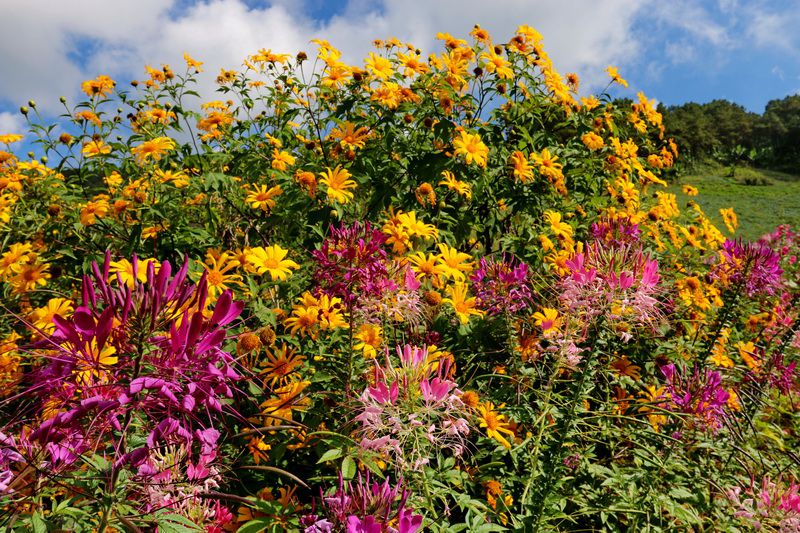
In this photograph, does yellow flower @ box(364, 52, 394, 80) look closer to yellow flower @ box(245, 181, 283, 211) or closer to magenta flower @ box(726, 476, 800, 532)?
yellow flower @ box(245, 181, 283, 211)

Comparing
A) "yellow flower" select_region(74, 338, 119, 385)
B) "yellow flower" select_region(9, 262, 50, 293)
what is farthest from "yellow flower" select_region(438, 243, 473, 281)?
"yellow flower" select_region(9, 262, 50, 293)

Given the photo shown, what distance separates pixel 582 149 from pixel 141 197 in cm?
316

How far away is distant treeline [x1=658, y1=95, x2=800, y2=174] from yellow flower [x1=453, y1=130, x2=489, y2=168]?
3304cm

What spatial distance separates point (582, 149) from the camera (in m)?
3.61

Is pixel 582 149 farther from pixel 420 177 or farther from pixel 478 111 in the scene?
pixel 420 177

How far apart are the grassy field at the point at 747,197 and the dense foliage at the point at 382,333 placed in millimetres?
11393

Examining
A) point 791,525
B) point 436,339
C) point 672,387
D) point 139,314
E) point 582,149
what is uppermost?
point 582,149

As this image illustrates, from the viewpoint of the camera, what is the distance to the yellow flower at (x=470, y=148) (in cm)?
261

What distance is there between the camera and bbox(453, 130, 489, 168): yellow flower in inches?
103

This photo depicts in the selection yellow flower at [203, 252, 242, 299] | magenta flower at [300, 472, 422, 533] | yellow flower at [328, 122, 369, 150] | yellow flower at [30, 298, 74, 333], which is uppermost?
yellow flower at [328, 122, 369, 150]

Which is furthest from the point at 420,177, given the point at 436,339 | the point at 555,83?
the point at 555,83

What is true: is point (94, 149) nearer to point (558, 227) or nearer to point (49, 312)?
point (49, 312)

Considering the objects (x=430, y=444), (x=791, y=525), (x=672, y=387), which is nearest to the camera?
(x=430, y=444)

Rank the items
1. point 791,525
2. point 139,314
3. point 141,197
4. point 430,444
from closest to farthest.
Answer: point 139,314, point 430,444, point 791,525, point 141,197
